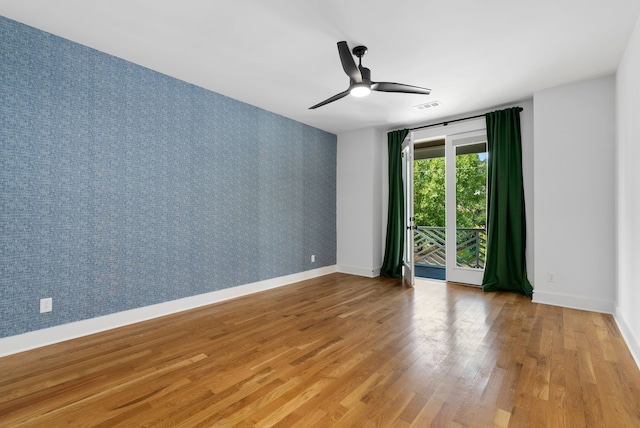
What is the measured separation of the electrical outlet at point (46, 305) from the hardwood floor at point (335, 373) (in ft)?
1.03

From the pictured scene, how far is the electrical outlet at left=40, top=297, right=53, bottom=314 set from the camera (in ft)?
8.50

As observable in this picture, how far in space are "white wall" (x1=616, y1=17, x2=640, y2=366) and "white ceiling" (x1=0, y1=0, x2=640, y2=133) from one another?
32cm

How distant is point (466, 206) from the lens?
489 centimetres

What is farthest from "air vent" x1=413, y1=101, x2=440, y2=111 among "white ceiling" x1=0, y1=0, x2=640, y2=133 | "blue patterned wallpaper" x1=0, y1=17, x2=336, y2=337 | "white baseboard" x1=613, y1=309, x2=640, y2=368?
"white baseboard" x1=613, y1=309, x2=640, y2=368

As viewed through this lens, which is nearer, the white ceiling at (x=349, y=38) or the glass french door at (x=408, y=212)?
the white ceiling at (x=349, y=38)

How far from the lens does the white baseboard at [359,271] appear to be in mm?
5531

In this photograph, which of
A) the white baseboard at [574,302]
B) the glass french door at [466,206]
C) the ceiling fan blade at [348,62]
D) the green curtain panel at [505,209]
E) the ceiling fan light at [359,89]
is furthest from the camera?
the glass french door at [466,206]

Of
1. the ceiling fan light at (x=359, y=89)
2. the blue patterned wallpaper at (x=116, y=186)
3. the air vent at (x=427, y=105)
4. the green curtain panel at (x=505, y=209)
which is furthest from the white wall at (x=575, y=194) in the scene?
the blue patterned wallpaper at (x=116, y=186)

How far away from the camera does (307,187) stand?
211 inches

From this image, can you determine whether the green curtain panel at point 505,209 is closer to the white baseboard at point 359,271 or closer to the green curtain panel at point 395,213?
the green curtain panel at point 395,213

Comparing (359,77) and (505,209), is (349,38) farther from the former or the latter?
(505,209)

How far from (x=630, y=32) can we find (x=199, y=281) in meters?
5.01

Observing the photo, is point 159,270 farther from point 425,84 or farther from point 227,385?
point 425,84

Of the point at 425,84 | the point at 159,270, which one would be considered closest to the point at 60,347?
the point at 159,270
